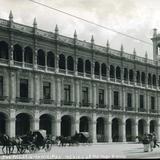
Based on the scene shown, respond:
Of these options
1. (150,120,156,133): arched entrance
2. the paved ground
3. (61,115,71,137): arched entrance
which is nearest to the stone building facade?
(61,115,71,137): arched entrance

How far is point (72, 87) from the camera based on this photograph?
4806 centimetres

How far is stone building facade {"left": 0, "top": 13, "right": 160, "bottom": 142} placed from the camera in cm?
4153

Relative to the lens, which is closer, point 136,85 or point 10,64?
point 10,64

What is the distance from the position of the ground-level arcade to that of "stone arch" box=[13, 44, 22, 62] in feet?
16.9

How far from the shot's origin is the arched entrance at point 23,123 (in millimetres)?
43250

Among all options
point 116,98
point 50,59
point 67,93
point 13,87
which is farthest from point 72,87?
point 116,98

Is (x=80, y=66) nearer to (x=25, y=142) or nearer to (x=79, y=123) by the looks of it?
(x=79, y=123)

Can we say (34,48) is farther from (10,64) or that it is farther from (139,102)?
(139,102)

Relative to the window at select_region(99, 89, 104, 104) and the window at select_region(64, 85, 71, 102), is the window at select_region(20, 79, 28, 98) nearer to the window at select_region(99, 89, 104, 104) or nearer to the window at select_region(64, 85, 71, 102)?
Result: the window at select_region(64, 85, 71, 102)

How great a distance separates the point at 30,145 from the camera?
28.1 m

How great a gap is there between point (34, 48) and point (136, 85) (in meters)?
19.1

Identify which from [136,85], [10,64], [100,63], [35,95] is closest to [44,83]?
[35,95]

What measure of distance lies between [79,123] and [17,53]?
38.9 ft

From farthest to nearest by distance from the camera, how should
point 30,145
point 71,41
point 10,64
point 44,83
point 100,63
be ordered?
1. point 100,63
2. point 71,41
3. point 44,83
4. point 10,64
5. point 30,145
